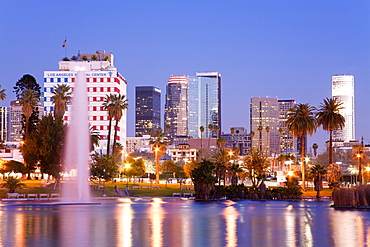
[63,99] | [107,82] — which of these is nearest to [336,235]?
[63,99]

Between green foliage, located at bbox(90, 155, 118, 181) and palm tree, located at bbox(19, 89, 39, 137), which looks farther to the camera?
palm tree, located at bbox(19, 89, 39, 137)

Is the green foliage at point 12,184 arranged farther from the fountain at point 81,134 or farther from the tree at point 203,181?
the tree at point 203,181

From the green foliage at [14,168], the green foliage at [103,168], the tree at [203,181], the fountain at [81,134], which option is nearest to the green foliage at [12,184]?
the fountain at [81,134]

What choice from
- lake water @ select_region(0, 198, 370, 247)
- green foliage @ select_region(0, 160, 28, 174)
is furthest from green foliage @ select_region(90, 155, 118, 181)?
lake water @ select_region(0, 198, 370, 247)

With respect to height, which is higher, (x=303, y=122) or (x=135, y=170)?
(x=303, y=122)

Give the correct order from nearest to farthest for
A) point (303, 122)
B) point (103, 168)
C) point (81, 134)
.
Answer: point (81, 134), point (103, 168), point (303, 122)

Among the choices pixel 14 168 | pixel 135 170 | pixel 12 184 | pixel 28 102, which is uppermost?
pixel 28 102

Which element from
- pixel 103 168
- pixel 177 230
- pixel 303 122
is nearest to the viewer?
pixel 177 230

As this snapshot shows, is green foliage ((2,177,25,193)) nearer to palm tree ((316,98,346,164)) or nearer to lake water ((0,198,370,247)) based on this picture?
lake water ((0,198,370,247))

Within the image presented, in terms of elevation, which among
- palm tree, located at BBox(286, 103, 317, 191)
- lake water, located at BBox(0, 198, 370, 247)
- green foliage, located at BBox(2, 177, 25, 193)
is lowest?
lake water, located at BBox(0, 198, 370, 247)

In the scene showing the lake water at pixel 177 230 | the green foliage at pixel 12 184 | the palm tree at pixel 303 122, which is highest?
the palm tree at pixel 303 122

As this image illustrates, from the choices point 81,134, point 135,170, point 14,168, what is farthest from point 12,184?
point 135,170

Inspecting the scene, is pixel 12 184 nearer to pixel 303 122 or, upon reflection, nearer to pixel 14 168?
pixel 14 168

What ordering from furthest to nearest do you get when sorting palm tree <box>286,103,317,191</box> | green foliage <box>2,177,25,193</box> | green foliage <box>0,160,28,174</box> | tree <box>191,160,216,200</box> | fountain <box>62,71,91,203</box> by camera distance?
palm tree <box>286,103,317,191</box>
green foliage <box>0,160,28,174</box>
tree <box>191,160,216,200</box>
green foliage <box>2,177,25,193</box>
fountain <box>62,71,91,203</box>
